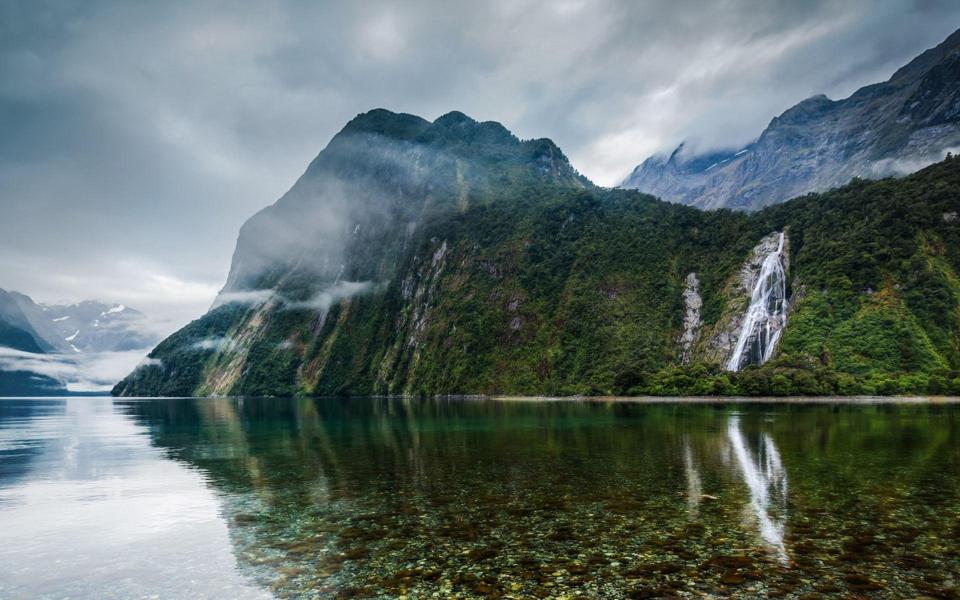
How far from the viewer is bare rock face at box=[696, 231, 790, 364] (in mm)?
182125

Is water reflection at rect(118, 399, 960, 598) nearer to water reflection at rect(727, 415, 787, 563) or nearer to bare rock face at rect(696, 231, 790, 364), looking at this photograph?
water reflection at rect(727, 415, 787, 563)

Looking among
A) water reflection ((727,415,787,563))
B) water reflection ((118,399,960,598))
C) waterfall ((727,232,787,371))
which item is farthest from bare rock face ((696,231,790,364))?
water reflection ((727,415,787,563))

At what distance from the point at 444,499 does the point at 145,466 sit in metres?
34.7

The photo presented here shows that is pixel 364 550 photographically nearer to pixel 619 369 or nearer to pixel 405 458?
pixel 405 458

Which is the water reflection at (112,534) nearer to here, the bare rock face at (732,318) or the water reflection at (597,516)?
the water reflection at (597,516)

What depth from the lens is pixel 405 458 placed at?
49.8 metres

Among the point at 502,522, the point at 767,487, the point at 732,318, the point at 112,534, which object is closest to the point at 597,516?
the point at 502,522

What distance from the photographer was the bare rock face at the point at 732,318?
598 feet

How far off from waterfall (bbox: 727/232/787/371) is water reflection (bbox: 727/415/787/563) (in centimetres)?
12679

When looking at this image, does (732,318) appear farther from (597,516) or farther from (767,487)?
(597,516)

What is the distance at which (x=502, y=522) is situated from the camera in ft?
85.3

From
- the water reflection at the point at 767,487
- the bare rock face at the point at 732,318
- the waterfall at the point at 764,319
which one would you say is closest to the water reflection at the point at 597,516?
the water reflection at the point at 767,487

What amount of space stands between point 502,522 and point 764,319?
175 meters

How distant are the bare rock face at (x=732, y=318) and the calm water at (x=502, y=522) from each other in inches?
5167
